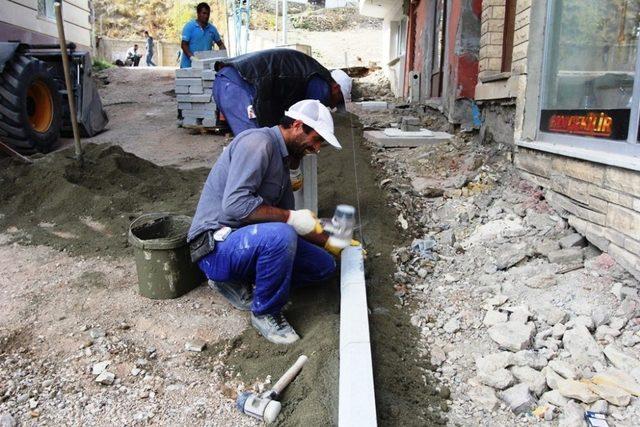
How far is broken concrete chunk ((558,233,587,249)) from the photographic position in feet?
10.8

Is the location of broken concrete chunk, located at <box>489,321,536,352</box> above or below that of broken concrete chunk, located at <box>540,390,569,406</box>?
above

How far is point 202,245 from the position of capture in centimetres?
294

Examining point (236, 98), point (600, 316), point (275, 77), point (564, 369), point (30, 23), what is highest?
point (30, 23)

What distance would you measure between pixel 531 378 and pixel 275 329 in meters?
1.31

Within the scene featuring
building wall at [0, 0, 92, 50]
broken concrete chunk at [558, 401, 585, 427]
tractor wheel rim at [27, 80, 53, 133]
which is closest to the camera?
broken concrete chunk at [558, 401, 585, 427]

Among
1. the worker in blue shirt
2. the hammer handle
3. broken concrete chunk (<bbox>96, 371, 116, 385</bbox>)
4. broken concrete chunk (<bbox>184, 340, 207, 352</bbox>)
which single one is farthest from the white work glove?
the worker in blue shirt

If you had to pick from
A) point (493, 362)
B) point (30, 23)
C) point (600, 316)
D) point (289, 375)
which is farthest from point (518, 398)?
point (30, 23)

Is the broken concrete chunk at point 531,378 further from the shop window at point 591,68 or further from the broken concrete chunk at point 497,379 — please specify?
the shop window at point 591,68

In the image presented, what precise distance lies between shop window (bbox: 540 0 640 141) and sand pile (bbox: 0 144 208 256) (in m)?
3.29

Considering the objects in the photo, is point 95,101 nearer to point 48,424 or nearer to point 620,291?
point 48,424

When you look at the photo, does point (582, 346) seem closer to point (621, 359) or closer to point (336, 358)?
point (621, 359)

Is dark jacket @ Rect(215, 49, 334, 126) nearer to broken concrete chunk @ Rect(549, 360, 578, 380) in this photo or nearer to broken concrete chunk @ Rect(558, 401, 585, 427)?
broken concrete chunk @ Rect(549, 360, 578, 380)

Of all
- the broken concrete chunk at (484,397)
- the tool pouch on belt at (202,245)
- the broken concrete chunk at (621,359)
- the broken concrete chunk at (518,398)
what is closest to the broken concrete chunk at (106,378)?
the tool pouch on belt at (202,245)

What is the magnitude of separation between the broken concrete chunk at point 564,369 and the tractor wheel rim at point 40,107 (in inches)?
277
